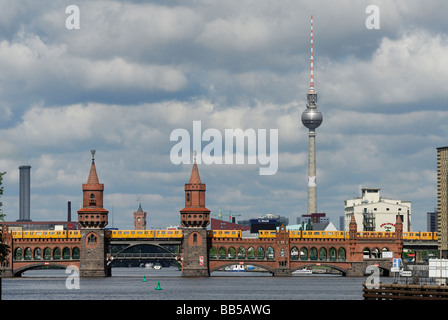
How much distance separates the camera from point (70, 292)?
172875 millimetres

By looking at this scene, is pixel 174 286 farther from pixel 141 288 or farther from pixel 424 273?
pixel 424 273

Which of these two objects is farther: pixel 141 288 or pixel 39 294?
pixel 141 288

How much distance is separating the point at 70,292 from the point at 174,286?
26.3 metres

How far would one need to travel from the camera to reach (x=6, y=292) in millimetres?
168000
